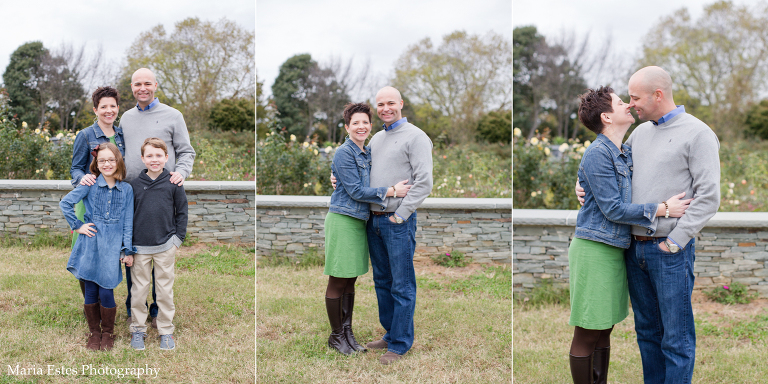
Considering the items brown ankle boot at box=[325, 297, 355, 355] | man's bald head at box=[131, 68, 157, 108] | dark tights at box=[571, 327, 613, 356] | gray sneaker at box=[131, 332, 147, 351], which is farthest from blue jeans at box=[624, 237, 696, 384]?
man's bald head at box=[131, 68, 157, 108]

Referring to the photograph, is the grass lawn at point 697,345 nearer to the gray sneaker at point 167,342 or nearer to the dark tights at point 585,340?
the dark tights at point 585,340

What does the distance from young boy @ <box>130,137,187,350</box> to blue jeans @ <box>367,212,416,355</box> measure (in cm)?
Answer: 124

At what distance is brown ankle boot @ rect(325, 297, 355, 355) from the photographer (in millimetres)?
3246

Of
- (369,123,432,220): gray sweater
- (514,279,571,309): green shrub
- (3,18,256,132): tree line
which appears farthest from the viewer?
(3,18,256,132): tree line

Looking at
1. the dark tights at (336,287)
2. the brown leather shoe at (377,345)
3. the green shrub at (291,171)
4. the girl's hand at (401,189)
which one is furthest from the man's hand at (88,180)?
the green shrub at (291,171)

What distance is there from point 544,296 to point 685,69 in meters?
5.39

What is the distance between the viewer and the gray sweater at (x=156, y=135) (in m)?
3.32

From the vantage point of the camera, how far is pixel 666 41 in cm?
745

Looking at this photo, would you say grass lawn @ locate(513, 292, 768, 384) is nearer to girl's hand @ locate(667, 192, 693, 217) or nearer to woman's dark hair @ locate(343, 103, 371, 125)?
girl's hand @ locate(667, 192, 693, 217)

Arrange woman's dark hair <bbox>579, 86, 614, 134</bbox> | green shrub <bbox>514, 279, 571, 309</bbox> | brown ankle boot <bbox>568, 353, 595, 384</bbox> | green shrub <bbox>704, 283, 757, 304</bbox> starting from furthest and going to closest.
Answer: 1. green shrub <bbox>514, 279, 571, 309</bbox>
2. green shrub <bbox>704, 283, 757, 304</bbox>
3. brown ankle boot <bbox>568, 353, 595, 384</bbox>
4. woman's dark hair <bbox>579, 86, 614, 134</bbox>

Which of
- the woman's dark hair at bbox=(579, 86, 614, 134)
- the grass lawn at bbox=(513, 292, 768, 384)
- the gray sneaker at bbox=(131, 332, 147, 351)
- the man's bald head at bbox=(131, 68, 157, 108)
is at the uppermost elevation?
the man's bald head at bbox=(131, 68, 157, 108)

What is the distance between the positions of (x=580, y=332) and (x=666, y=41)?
6.72 m

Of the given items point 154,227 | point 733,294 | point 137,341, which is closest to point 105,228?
point 154,227

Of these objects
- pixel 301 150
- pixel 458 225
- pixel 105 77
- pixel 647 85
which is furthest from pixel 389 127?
pixel 105 77
